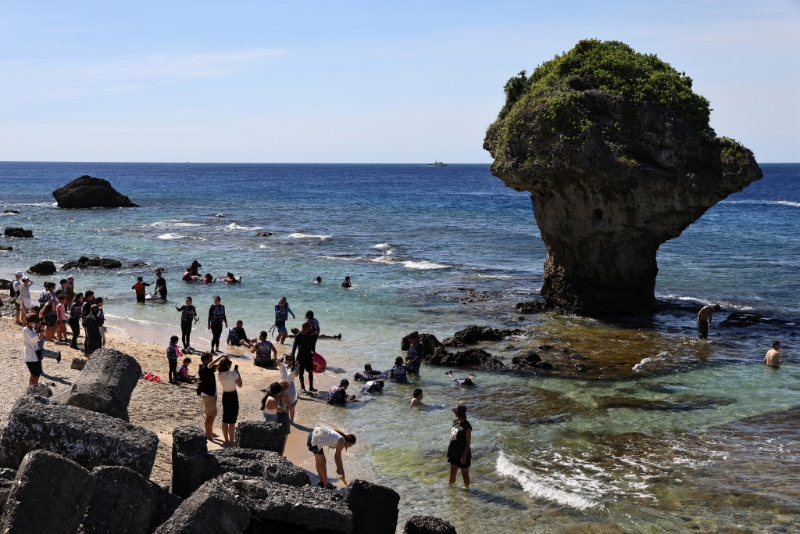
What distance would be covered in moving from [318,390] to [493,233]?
134 feet

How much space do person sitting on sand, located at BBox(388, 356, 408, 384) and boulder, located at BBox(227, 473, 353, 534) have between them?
9682mm

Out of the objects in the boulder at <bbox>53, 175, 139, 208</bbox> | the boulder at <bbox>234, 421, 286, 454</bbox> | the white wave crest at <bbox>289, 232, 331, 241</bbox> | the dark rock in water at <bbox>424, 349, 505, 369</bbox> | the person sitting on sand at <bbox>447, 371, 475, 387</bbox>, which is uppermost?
the boulder at <bbox>53, 175, 139, 208</bbox>

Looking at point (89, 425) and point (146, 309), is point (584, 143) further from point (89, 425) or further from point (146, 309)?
point (89, 425)

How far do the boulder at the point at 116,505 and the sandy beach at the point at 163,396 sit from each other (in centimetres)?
277

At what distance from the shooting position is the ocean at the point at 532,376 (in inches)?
512

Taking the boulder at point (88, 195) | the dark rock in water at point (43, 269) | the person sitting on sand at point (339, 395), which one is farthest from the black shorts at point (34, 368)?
the boulder at point (88, 195)

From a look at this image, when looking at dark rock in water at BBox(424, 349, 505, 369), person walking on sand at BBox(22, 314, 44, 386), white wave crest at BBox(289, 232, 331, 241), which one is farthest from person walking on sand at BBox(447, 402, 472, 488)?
white wave crest at BBox(289, 232, 331, 241)

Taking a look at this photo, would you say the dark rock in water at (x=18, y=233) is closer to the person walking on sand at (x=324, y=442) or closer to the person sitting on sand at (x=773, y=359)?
the person walking on sand at (x=324, y=442)

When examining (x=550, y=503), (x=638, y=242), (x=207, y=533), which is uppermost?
(x=638, y=242)

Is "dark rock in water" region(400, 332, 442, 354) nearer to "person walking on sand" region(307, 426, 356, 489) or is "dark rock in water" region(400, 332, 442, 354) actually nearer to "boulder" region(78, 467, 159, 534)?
"person walking on sand" region(307, 426, 356, 489)

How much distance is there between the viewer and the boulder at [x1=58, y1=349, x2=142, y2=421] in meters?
11.8

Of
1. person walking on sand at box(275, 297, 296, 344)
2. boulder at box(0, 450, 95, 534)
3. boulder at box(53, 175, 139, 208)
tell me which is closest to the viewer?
boulder at box(0, 450, 95, 534)

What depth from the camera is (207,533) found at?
8.66 meters

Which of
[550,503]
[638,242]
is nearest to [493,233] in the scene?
[638,242]
